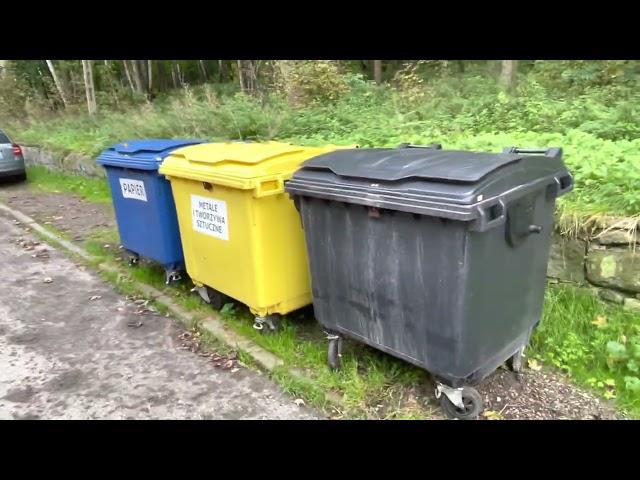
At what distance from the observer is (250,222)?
3.31m

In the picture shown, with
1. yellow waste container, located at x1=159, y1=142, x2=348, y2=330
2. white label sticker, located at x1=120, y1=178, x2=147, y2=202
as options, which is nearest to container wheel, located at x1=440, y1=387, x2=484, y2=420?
yellow waste container, located at x1=159, y1=142, x2=348, y2=330

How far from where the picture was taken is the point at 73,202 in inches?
346

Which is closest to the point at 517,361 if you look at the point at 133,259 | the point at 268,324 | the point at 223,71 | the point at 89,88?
the point at 268,324

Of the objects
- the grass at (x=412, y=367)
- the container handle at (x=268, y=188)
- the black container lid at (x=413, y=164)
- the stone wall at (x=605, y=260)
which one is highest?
the black container lid at (x=413, y=164)

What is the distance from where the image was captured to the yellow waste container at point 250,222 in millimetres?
3297

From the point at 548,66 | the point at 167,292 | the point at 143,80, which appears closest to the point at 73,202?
the point at 167,292

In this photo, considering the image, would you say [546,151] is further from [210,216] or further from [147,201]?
[147,201]

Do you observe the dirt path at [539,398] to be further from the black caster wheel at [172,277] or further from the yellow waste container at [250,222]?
the black caster wheel at [172,277]

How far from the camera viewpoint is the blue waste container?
4375 mm

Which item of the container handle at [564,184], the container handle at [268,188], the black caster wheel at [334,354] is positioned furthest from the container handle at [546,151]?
the black caster wheel at [334,354]

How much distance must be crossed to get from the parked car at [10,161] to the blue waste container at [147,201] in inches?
304

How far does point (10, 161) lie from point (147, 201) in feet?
28.1
